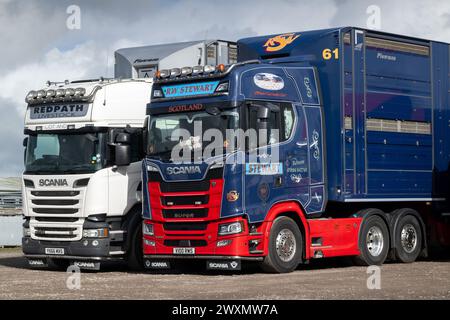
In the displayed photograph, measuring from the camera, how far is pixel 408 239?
70.6 feet

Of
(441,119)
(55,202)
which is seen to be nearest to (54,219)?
(55,202)

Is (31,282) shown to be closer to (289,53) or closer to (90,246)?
(90,246)

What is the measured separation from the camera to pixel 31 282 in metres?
17.6

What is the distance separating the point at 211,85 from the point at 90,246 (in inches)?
159

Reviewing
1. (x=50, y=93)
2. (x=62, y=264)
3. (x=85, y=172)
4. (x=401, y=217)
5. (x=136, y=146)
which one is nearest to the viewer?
(x=85, y=172)

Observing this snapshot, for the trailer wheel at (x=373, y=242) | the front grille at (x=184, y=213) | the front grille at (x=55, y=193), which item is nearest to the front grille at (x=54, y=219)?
the front grille at (x=55, y=193)

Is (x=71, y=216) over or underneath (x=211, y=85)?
underneath

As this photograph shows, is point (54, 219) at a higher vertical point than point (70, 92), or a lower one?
lower

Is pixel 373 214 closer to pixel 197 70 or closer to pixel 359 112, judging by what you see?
pixel 359 112

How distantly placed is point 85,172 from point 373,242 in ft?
19.8

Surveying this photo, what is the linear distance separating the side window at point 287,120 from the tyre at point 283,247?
5.07 ft

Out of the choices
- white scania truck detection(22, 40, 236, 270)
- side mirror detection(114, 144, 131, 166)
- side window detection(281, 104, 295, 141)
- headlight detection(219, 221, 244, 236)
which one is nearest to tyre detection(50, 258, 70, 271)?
white scania truck detection(22, 40, 236, 270)

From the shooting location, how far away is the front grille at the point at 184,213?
18.2 m
